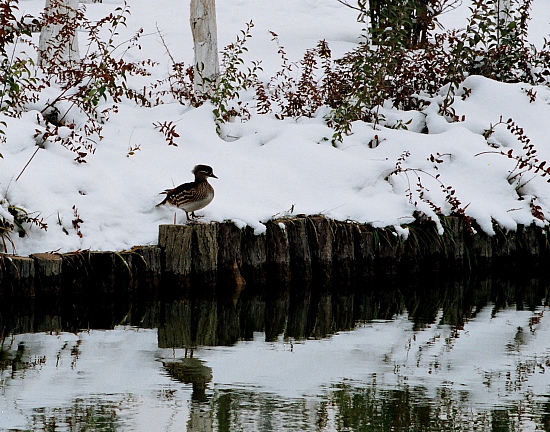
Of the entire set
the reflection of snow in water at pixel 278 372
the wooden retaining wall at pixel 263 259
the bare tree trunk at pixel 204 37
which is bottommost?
the reflection of snow in water at pixel 278 372

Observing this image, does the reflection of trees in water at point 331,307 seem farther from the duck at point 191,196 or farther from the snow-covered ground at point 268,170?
the duck at point 191,196

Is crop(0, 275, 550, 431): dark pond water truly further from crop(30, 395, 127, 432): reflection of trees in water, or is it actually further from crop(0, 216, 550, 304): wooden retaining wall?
crop(0, 216, 550, 304): wooden retaining wall

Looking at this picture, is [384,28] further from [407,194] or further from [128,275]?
[128,275]

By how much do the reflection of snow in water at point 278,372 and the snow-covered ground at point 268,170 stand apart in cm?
174

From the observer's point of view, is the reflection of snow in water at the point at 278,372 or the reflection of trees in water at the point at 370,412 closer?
the reflection of trees in water at the point at 370,412

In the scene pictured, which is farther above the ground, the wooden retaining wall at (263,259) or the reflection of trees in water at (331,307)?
the wooden retaining wall at (263,259)

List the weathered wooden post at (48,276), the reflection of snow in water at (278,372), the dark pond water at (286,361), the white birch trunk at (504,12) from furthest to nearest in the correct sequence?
the white birch trunk at (504,12)
the weathered wooden post at (48,276)
the reflection of snow in water at (278,372)
the dark pond water at (286,361)

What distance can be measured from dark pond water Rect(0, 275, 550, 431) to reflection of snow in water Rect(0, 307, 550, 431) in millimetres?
11

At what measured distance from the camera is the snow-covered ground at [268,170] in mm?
7574

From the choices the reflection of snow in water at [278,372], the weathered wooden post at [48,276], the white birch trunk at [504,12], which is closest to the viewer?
the reflection of snow in water at [278,372]

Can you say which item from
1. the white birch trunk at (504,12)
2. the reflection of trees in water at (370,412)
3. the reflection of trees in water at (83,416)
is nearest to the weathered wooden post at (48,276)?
the reflection of trees in water at (83,416)

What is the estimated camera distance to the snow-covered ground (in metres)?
7.57

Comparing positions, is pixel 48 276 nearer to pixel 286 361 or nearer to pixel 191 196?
pixel 191 196

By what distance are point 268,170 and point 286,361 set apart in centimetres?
389
